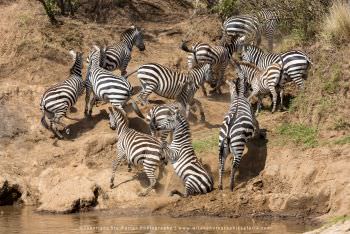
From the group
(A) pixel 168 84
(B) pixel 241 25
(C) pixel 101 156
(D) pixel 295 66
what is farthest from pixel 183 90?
(B) pixel 241 25

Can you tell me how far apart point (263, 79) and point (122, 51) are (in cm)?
439

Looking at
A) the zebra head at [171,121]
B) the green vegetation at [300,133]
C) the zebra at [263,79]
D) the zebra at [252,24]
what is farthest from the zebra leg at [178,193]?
the zebra at [252,24]

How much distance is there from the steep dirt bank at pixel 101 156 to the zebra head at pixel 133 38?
624 millimetres

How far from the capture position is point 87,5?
26109 mm

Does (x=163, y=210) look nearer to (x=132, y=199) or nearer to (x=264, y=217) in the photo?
(x=132, y=199)

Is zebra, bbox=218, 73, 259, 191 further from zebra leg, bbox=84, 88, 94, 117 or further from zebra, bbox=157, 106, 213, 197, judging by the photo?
zebra leg, bbox=84, 88, 94, 117

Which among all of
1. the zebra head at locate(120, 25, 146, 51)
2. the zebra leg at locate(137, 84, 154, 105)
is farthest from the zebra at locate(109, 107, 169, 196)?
the zebra head at locate(120, 25, 146, 51)

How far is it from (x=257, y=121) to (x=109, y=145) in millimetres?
3403

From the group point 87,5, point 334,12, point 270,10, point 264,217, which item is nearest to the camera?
point 264,217

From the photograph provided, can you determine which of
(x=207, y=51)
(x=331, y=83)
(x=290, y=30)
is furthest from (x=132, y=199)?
(x=290, y=30)

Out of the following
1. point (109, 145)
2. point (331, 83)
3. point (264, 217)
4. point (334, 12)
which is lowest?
point (264, 217)

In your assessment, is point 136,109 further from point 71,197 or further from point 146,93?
point 71,197

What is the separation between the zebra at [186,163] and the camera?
53.1ft

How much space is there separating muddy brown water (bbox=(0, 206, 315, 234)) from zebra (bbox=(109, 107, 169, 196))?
117 centimetres
